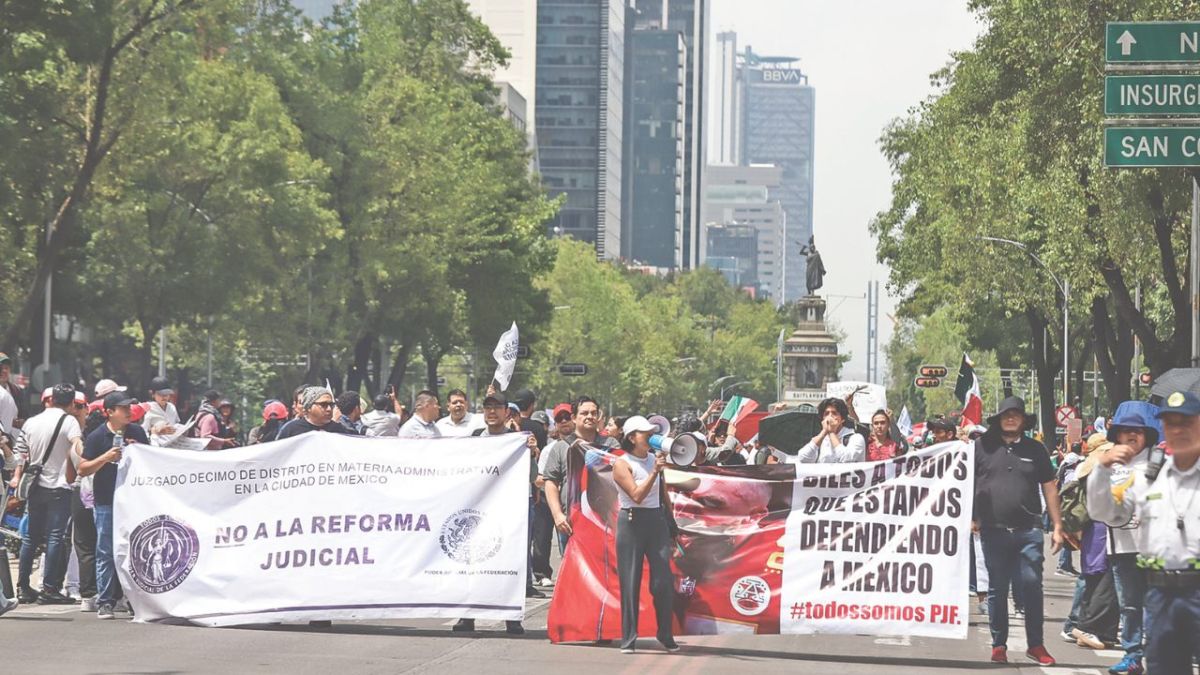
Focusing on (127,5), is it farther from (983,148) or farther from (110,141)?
(983,148)

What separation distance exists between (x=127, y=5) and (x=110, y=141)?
2.69 meters

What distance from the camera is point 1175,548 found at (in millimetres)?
8844

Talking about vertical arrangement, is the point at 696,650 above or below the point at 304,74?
below

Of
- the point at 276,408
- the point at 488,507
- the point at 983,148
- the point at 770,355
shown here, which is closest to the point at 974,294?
the point at 983,148

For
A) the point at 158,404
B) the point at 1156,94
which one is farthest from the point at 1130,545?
the point at 158,404

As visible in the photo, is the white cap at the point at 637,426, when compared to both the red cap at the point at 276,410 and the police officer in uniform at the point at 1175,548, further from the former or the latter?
the red cap at the point at 276,410

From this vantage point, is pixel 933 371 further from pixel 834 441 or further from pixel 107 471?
pixel 107 471

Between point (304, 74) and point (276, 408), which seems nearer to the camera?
point (276, 408)

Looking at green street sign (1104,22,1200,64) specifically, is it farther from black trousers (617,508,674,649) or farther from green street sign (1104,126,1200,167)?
black trousers (617,508,674,649)

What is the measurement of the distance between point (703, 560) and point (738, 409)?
14.9 metres

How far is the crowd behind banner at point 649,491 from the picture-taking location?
12.9 metres

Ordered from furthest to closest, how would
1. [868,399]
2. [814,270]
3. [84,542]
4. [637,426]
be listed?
[814,270], [868,399], [84,542], [637,426]

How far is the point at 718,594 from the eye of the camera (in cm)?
1384

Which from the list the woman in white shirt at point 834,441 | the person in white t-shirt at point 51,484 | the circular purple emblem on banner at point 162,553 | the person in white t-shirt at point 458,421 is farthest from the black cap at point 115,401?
the woman in white shirt at point 834,441
